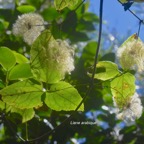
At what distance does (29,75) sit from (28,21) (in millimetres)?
160

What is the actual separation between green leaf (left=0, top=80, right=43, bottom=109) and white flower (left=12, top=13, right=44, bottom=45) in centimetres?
17

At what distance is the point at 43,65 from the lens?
0.78 metres

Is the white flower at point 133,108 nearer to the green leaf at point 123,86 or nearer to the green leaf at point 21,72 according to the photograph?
the green leaf at point 123,86

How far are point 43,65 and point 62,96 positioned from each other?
81 millimetres

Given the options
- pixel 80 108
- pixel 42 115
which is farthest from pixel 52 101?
pixel 42 115

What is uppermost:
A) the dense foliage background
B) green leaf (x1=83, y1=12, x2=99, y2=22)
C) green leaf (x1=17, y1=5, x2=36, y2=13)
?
green leaf (x1=17, y1=5, x2=36, y2=13)

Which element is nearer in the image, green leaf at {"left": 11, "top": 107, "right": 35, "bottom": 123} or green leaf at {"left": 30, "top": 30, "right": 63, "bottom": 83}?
green leaf at {"left": 30, "top": 30, "right": 63, "bottom": 83}

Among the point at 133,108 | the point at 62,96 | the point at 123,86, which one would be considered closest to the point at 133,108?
the point at 133,108

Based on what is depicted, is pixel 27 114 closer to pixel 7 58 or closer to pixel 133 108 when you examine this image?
pixel 7 58

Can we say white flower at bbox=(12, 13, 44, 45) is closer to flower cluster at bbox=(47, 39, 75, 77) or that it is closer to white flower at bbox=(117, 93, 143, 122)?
flower cluster at bbox=(47, 39, 75, 77)

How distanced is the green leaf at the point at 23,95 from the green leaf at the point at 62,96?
2cm

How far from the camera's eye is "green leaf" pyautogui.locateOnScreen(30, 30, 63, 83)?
30.6 inches

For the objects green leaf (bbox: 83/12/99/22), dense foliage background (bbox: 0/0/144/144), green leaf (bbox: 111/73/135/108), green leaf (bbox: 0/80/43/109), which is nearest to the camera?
green leaf (bbox: 0/80/43/109)

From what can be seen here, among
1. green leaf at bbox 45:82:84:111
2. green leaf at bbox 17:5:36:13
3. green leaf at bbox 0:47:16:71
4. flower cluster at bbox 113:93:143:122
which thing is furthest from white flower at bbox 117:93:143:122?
green leaf at bbox 17:5:36:13
